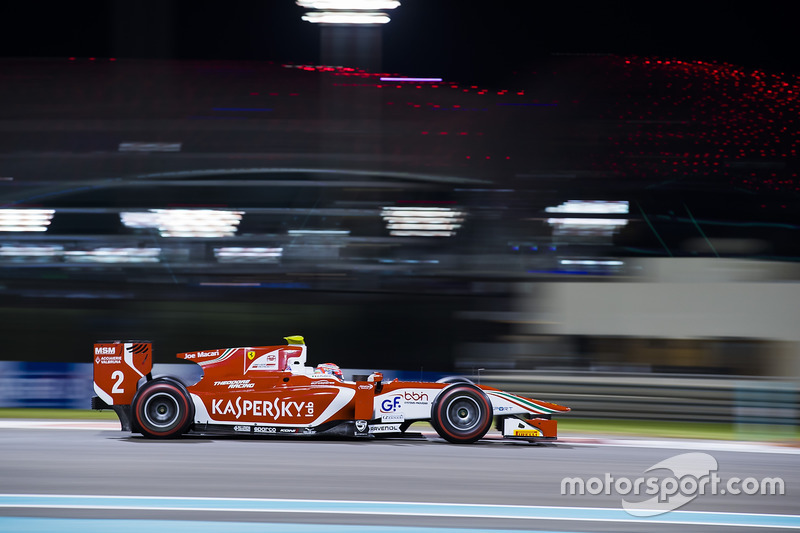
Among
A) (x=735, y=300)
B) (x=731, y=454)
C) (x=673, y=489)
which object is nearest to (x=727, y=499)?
(x=673, y=489)

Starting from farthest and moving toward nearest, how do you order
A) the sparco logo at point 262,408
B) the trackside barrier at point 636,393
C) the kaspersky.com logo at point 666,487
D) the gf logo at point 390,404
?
1. the trackside barrier at point 636,393
2. the gf logo at point 390,404
3. the sparco logo at point 262,408
4. the kaspersky.com logo at point 666,487

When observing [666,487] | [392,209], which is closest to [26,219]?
[392,209]

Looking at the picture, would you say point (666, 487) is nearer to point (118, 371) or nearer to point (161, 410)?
point (161, 410)

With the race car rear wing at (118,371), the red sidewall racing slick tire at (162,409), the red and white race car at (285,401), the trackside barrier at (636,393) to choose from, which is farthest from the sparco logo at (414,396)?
the trackside barrier at (636,393)

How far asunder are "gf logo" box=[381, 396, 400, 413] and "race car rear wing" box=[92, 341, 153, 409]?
233cm

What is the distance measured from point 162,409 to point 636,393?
6.61 meters

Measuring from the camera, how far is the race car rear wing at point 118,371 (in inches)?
308

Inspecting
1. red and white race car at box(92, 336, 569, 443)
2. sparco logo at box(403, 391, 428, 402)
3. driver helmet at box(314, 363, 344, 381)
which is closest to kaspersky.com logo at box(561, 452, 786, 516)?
red and white race car at box(92, 336, 569, 443)

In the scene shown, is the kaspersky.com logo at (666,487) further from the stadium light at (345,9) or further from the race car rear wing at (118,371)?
the stadium light at (345,9)

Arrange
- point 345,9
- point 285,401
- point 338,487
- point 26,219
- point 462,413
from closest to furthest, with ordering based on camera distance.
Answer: point 338,487
point 285,401
point 462,413
point 345,9
point 26,219

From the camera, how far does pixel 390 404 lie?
7.75m

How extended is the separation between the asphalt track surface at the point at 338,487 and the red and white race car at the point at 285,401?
183 millimetres

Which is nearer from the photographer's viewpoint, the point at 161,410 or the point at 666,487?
the point at 666,487

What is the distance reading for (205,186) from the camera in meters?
20.7
